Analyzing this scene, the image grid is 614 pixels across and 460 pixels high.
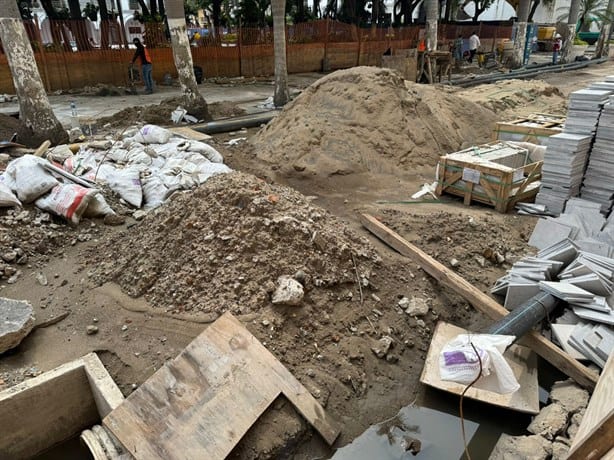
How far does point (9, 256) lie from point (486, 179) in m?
6.55

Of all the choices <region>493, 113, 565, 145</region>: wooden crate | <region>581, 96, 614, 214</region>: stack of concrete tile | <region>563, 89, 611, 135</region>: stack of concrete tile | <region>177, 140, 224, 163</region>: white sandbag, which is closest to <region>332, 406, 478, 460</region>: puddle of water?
<region>581, 96, 614, 214</region>: stack of concrete tile

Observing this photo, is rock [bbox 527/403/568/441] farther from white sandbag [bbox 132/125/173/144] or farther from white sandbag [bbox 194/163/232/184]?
white sandbag [bbox 132/125/173/144]

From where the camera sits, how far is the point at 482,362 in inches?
133

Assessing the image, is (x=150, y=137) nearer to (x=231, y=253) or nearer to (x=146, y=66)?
(x=231, y=253)

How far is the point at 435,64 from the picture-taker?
16984mm

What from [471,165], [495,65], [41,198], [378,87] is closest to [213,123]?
[378,87]

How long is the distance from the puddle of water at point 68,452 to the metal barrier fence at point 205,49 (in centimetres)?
1565

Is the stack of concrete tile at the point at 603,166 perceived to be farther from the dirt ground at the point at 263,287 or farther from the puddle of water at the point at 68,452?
the puddle of water at the point at 68,452

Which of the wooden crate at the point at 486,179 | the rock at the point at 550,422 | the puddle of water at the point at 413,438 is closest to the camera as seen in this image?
the rock at the point at 550,422

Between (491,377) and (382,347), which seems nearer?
(491,377)

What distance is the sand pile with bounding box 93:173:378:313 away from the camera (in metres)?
4.28

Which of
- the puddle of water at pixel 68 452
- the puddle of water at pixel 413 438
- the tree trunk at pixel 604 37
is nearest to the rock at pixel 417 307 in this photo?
the puddle of water at pixel 413 438

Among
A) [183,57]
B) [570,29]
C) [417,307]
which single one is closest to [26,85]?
[183,57]

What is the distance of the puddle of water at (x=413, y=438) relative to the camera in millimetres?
3504
